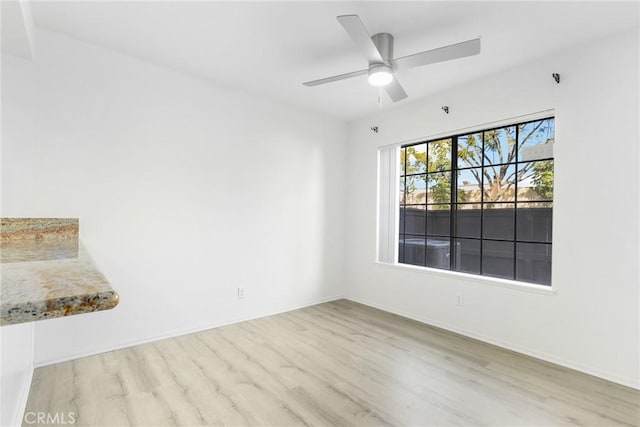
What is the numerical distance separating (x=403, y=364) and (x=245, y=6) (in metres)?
2.93

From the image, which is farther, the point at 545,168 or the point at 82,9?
the point at 545,168

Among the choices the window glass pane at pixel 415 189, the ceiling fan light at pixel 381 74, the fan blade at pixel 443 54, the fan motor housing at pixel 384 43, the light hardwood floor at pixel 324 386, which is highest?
the fan motor housing at pixel 384 43

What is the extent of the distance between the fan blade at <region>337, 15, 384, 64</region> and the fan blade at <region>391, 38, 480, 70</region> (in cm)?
19

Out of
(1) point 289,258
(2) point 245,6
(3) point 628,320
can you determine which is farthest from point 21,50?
(3) point 628,320

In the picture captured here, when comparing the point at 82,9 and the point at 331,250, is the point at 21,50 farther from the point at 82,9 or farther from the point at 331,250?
the point at 331,250

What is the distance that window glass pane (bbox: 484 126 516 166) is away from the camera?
3324 mm

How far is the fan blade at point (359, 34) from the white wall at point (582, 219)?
1571 millimetres

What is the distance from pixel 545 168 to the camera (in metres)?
3.12

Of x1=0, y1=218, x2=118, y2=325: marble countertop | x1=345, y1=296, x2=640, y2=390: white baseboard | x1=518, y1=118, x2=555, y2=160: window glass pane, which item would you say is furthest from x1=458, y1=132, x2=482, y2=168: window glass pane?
x1=0, y1=218, x2=118, y2=325: marble countertop

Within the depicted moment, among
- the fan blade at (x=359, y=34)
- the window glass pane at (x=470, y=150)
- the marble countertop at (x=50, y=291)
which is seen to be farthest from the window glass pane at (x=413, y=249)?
the marble countertop at (x=50, y=291)

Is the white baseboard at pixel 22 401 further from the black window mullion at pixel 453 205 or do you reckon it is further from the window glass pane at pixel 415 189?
the window glass pane at pixel 415 189

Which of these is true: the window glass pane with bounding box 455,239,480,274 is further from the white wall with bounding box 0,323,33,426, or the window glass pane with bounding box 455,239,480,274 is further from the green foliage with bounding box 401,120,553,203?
the white wall with bounding box 0,323,33,426

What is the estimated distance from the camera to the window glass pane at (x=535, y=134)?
3092mm

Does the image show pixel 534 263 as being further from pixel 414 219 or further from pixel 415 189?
pixel 415 189
